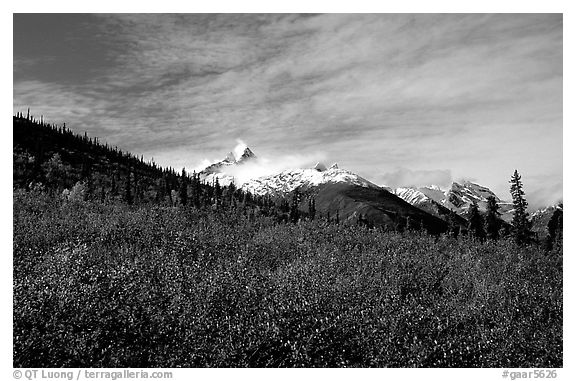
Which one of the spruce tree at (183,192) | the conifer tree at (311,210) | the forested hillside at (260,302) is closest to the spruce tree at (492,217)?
the conifer tree at (311,210)

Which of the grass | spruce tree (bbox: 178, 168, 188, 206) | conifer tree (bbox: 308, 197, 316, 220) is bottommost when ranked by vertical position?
the grass

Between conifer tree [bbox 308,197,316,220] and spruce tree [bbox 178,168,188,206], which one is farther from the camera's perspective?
conifer tree [bbox 308,197,316,220]

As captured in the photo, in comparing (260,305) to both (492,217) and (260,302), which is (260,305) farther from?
(492,217)

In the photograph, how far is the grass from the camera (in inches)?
197

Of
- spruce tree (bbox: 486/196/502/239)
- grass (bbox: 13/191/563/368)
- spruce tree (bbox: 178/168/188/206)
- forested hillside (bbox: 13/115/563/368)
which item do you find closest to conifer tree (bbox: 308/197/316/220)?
spruce tree (bbox: 178/168/188/206)

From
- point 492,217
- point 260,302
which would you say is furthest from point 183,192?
point 260,302

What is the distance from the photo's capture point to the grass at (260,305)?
501 cm

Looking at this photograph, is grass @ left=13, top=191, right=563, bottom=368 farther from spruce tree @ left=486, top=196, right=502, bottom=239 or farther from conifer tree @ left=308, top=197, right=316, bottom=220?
spruce tree @ left=486, top=196, right=502, bottom=239

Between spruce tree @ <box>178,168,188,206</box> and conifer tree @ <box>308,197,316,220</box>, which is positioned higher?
spruce tree @ <box>178,168,188,206</box>

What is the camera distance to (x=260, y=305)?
5.60m

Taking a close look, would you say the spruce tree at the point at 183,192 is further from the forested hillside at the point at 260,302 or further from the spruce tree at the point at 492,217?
the spruce tree at the point at 492,217
